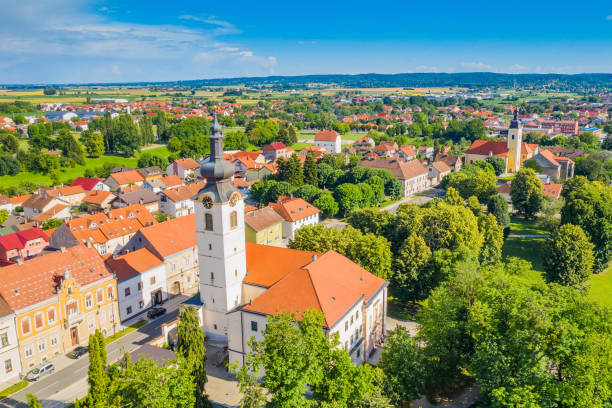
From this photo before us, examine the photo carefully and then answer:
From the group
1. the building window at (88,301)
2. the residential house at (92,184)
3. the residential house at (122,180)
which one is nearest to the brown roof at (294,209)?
the building window at (88,301)

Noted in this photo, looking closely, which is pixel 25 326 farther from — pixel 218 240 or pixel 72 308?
pixel 218 240

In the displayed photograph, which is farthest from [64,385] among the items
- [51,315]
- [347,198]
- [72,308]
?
[347,198]

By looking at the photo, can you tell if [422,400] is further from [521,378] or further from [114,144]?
[114,144]

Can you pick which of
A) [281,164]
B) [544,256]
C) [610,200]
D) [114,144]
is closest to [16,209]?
[281,164]

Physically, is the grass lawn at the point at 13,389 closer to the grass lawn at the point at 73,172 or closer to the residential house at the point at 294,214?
the residential house at the point at 294,214

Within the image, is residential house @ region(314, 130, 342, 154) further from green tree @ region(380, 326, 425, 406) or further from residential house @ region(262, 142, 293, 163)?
green tree @ region(380, 326, 425, 406)

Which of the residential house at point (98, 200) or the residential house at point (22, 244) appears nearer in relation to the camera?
the residential house at point (22, 244)
